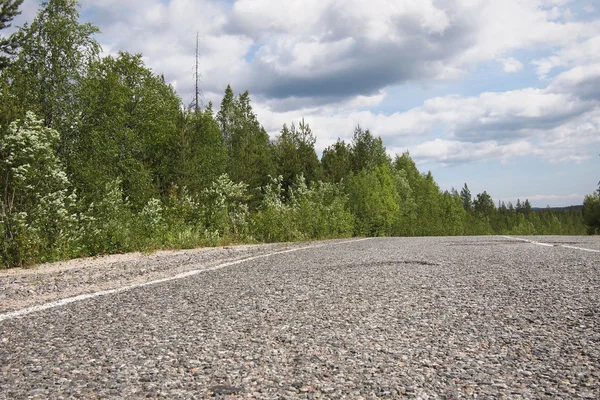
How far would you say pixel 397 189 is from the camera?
59.0 metres

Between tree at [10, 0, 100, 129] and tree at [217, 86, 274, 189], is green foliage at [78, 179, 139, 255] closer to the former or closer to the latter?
tree at [10, 0, 100, 129]

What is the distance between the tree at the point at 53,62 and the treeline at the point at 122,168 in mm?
38

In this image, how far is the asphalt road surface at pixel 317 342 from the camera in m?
2.21

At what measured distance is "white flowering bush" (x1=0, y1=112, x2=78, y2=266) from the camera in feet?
28.8

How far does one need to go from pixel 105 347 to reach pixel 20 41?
59.1ft

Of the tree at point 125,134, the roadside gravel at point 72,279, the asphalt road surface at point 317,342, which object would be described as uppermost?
the tree at point 125,134

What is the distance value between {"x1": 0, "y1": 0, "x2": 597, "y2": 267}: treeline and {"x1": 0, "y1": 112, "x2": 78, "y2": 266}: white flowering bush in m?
0.02

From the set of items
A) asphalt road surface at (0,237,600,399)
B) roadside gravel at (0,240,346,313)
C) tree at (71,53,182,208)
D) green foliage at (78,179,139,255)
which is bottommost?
asphalt road surface at (0,237,600,399)

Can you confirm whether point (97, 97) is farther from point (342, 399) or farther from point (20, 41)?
point (342, 399)

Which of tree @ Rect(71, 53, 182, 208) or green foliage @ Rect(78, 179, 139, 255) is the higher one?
tree @ Rect(71, 53, 182, 208)

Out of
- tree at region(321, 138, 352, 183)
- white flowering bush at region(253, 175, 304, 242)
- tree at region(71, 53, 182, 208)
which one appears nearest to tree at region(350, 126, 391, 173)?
tree at region(321, 138, 352, 183)

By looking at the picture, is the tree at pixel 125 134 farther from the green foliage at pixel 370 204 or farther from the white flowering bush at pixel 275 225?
the green foliage at pixel 370 204

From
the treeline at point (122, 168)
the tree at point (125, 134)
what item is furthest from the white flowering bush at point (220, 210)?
the tree at point (125, 134)

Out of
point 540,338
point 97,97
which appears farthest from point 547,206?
point 540,338
